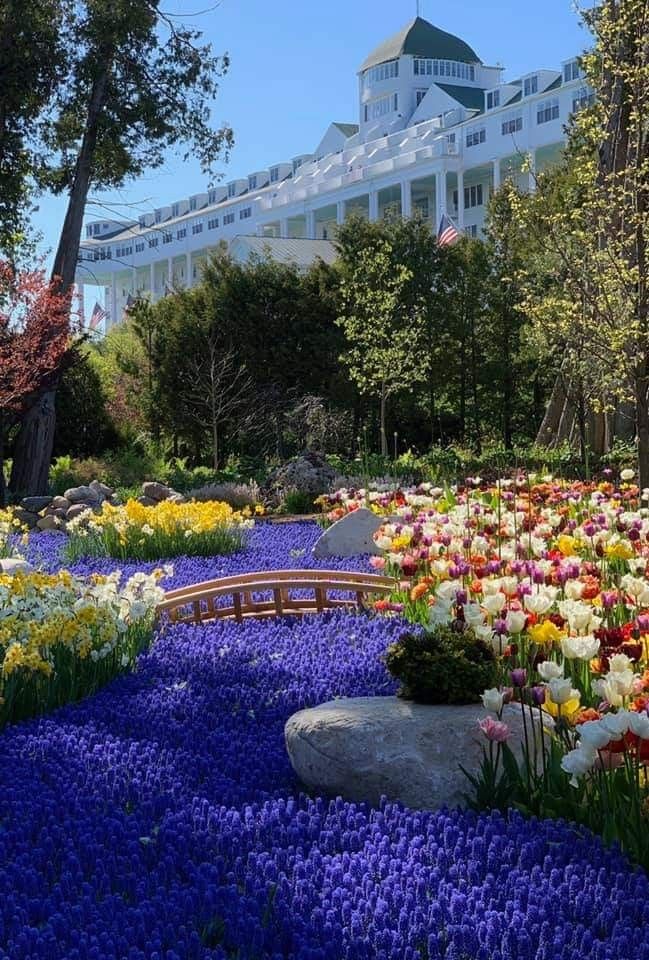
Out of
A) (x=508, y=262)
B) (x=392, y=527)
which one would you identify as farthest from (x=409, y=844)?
(x=508, y=262)

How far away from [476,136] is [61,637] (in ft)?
181

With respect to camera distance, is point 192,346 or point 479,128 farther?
point 479,128

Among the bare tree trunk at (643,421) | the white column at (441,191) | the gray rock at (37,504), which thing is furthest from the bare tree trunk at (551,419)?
the white column at (441,191)

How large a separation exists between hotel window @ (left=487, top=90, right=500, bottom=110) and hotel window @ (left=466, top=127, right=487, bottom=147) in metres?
3.50

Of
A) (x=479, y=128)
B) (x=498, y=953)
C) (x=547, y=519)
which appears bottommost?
(x=498, y=953)

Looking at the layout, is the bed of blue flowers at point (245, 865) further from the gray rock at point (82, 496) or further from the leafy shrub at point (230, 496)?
the gray rock at point (82, 496)

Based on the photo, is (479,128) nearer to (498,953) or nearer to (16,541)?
(16,541)

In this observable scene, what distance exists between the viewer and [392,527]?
7.38 metres

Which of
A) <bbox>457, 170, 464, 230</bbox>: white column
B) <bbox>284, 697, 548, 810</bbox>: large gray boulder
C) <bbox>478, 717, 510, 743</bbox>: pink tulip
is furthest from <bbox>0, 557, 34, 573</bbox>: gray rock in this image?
<bbox>457, 170, 464, 230</bbox>: white column

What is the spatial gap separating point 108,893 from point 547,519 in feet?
17.0

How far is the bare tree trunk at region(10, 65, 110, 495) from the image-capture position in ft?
62.2

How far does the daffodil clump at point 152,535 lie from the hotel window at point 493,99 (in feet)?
178

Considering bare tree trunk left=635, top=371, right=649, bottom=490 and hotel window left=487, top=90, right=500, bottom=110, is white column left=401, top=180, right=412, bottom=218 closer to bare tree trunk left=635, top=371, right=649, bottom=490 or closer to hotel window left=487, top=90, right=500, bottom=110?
hotel window left=487, top=90, right=500, bottom=110

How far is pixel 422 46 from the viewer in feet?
241
